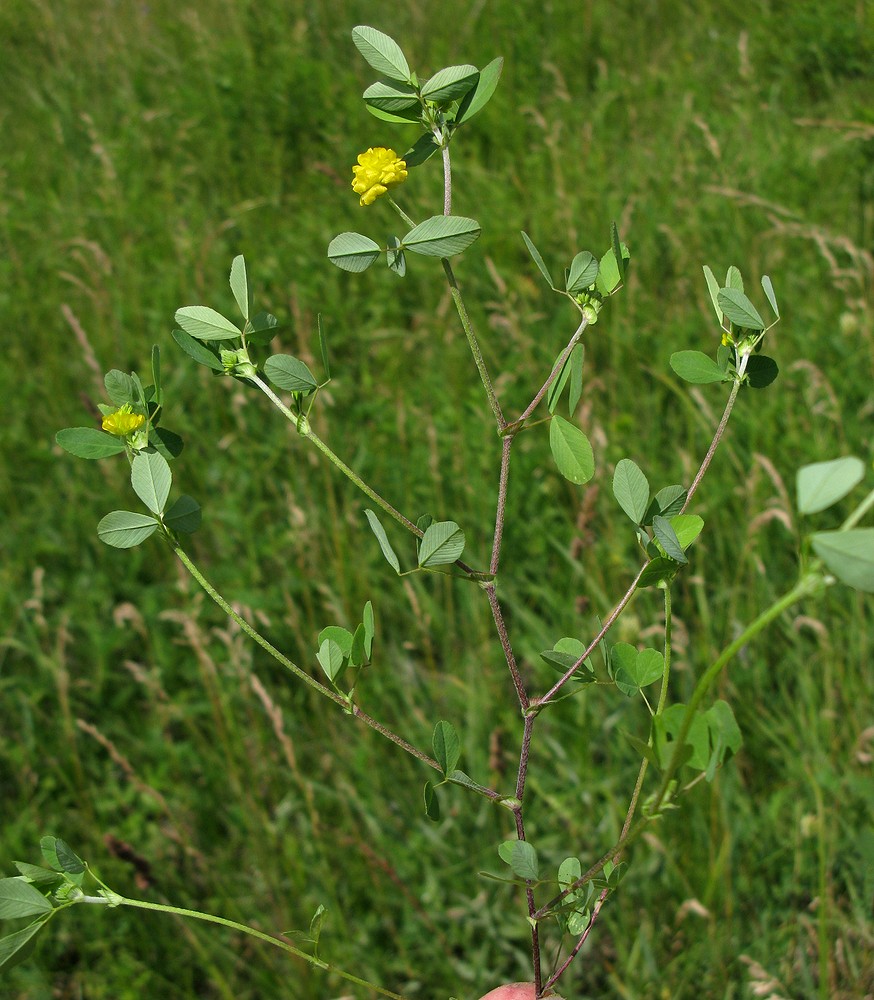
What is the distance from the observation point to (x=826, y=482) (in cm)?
38

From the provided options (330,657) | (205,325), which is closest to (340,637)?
(330,657)

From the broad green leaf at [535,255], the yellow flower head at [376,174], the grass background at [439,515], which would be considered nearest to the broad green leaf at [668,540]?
the broad green leaf at [535,255]

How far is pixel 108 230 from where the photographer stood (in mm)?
3227

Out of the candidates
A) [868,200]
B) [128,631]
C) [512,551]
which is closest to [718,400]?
[512,551]

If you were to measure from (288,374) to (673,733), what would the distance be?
1.12 ft

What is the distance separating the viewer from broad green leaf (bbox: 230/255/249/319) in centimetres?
65

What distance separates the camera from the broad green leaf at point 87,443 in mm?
663

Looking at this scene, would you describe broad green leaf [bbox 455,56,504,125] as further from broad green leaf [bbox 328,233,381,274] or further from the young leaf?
the young leaf

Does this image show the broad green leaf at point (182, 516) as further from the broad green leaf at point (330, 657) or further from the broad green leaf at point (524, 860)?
A: the broad green leaf at point (524, 860)

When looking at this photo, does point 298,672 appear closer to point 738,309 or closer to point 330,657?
point 330,657

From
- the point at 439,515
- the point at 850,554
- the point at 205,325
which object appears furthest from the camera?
the point at 439,515

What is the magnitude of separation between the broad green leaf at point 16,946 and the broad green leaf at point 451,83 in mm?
586

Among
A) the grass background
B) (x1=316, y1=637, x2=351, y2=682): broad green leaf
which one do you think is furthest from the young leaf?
the grass background

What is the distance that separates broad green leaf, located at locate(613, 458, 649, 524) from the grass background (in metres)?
0.81
